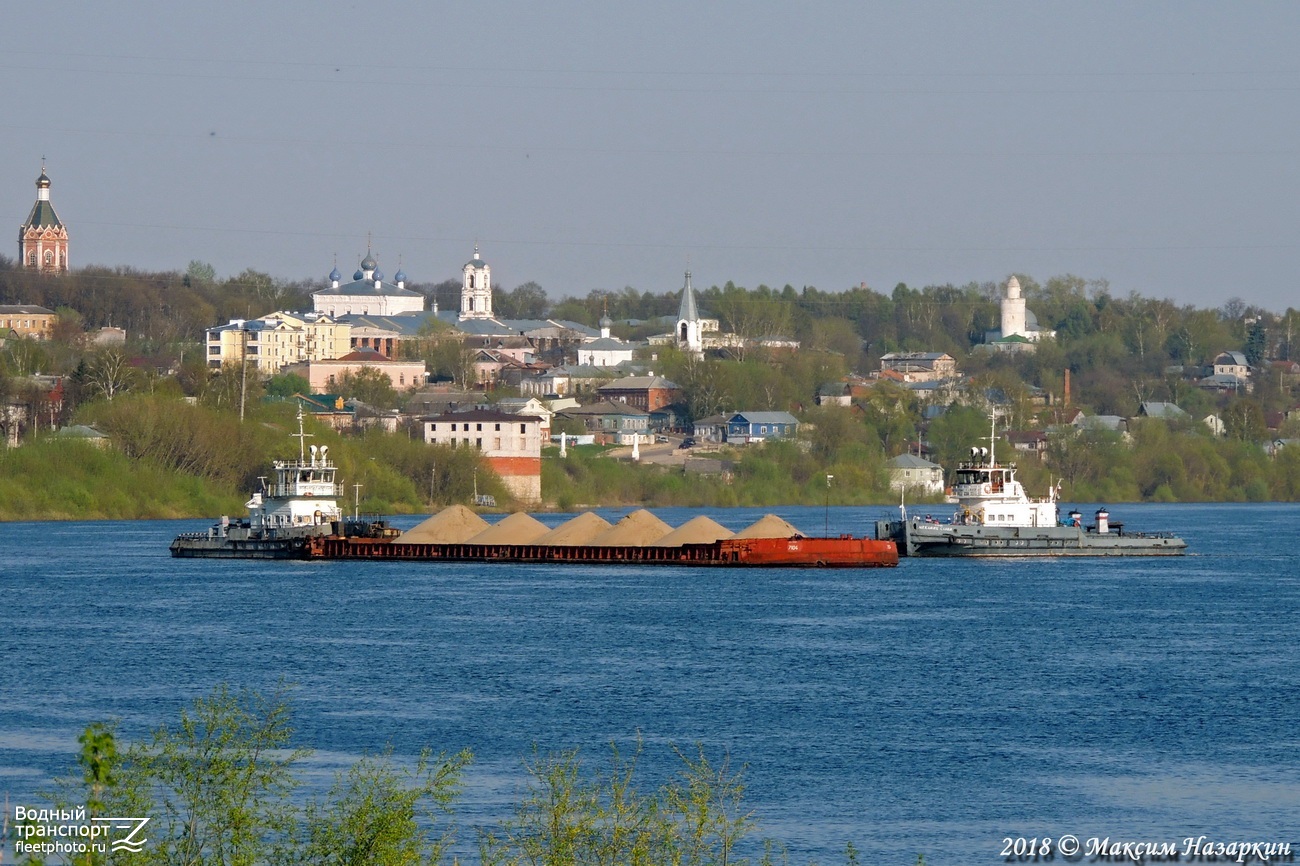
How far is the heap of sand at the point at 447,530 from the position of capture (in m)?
81.8

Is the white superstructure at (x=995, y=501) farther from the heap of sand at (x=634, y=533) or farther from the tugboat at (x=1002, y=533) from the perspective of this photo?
the heap of sand at (x=634, y=533)

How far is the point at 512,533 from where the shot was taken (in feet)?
268

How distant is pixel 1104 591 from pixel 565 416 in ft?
308

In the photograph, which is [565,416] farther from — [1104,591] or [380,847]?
[380,847]

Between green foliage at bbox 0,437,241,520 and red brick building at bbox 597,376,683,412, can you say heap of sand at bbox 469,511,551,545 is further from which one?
red brick building at bbox 597,376,683,412

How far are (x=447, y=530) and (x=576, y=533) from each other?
5.43 m

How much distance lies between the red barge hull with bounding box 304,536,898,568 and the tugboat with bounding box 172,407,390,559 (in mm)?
831

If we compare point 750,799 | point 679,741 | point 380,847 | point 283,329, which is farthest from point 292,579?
point 283,329

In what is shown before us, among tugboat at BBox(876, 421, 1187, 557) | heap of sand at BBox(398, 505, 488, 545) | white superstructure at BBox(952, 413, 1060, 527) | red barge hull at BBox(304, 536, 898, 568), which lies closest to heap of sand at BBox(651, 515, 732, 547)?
red barge hull at BBox(304, 536, 898, 568)

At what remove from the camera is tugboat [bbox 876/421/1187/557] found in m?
77.1

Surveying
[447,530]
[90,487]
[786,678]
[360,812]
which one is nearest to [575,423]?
[90,487]

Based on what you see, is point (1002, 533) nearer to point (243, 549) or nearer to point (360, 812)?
point (243, 549)

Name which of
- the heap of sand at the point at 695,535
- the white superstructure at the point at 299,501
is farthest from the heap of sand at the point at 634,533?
the white superstructure at the point at 299,501

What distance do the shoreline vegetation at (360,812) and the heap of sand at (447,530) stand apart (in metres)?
48.7
